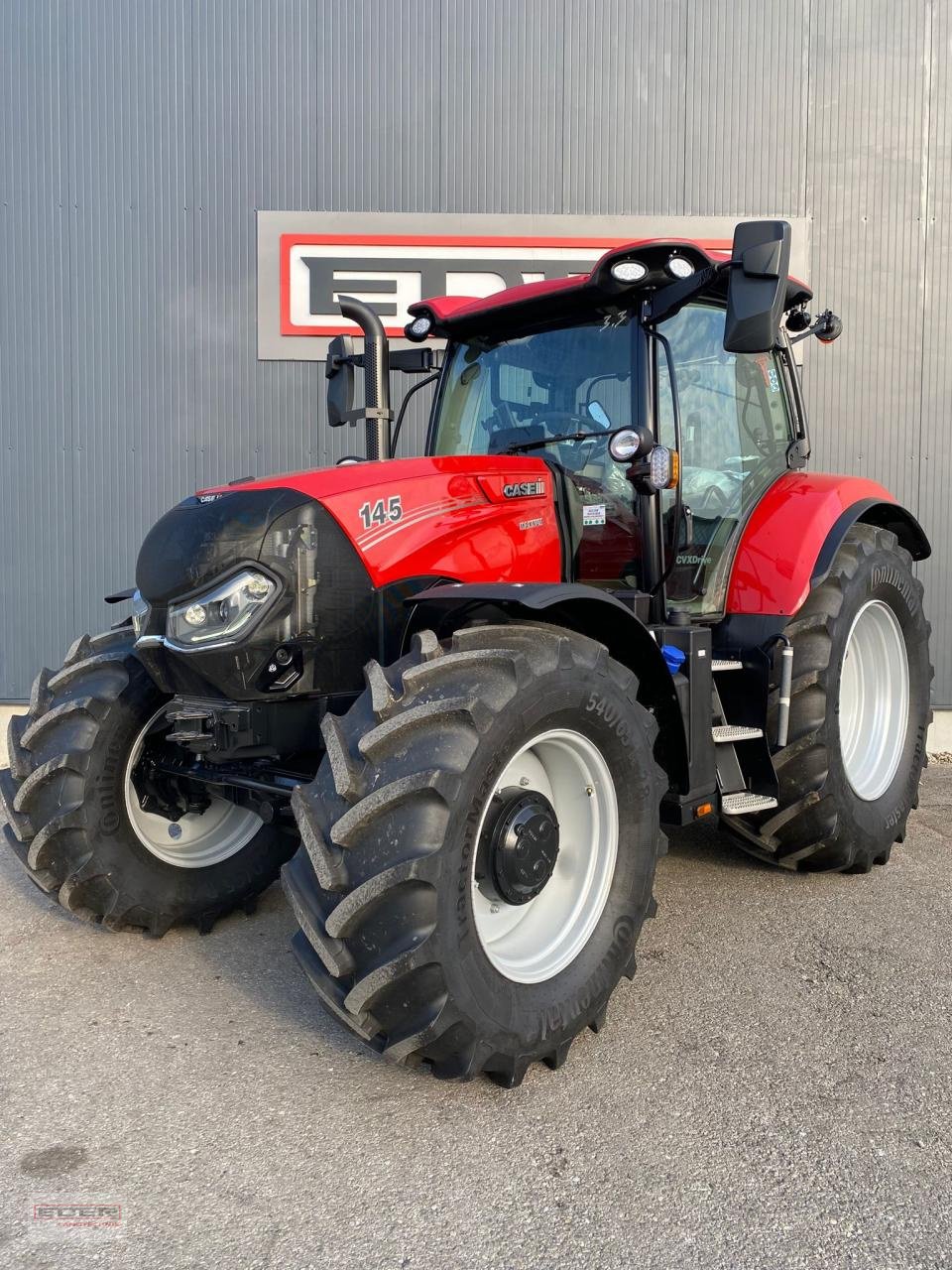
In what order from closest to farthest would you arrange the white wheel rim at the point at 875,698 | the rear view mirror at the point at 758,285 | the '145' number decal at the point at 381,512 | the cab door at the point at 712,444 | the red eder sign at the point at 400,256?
the rear view mirror at the point at 758,285
the '145' number decal at the point at 381,512
the cab door at the point at 712,444
the white wheel rim at the point at 875,698
the red eder sign at the point at 400,256

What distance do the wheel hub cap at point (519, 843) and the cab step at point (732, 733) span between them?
1.08m

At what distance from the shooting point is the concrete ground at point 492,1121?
6.14 ft

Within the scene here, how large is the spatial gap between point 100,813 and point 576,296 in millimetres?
2474

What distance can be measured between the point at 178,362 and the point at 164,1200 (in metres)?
5.77

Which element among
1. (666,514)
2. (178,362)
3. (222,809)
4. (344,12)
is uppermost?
(344,12)

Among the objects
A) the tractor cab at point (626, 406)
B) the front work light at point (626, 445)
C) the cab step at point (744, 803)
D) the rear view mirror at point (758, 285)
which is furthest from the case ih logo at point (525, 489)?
the cab step at point (744, 803)

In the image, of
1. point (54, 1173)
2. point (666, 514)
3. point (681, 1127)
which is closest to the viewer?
point (54, 1173)

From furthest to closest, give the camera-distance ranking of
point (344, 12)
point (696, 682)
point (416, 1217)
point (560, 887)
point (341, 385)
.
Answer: point (344, 12)
point (341, 385)
point (696, 682)
point (560, 887)
point (416, 1217)

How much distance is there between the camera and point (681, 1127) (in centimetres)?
225

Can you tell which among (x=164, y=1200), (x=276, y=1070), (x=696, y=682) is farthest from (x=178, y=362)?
(x=164, y=1200)

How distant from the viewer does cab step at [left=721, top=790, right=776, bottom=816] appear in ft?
11.3

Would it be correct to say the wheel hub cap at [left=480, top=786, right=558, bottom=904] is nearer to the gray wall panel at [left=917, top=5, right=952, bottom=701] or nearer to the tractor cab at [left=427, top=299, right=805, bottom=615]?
the tractor cab at [left=427, top=299, right=805, bottom=615]

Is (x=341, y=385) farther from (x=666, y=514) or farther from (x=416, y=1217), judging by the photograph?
(x=416, y=1217)

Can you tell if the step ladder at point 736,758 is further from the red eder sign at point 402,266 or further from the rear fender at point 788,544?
the red eder sign at point 402,266
